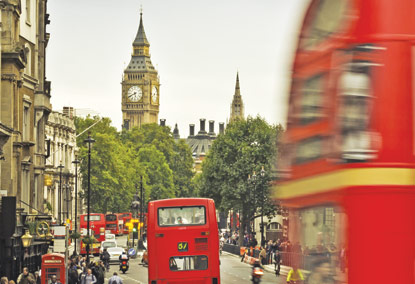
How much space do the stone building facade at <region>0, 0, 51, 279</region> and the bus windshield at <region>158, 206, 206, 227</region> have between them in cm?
431

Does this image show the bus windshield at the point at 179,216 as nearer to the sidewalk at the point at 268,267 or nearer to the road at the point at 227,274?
the sidewalk at the point at 268,267

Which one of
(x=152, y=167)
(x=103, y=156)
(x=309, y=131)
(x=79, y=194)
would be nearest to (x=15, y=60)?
(x=309, y=131)

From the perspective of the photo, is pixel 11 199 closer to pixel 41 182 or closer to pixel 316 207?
pixel 41 182

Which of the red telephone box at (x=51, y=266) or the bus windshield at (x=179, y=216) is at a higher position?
the bus windshield at (x=179, y=216)

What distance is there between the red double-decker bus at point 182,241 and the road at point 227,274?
1251 cm

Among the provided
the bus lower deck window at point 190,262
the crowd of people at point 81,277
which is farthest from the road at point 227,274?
the bus lower deck window at point 190,262

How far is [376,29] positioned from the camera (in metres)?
7.61

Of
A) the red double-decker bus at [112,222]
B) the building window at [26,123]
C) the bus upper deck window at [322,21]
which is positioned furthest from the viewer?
the red double-decker bus at [112,222]

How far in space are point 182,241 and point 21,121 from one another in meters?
15.4

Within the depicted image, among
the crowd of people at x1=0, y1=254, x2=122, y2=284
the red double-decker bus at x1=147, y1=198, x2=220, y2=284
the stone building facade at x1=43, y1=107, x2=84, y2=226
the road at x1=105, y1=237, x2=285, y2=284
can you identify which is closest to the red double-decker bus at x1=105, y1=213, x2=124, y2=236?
the stone building facade at x1=43, y1=107, x2=84, y2=226

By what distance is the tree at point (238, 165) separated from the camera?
103062 millimetres

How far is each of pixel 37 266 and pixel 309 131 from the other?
147 feet

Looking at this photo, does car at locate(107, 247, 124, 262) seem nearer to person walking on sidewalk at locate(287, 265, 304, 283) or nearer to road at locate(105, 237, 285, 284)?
road at locate(105, 237, 285, 284)

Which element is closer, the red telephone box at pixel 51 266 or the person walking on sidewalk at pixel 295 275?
the person walking on sidewalk at pixel 295 275
